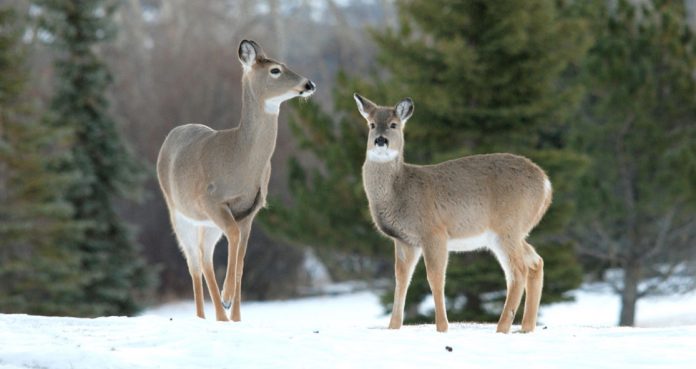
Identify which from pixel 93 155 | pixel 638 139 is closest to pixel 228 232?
pixel 638 139

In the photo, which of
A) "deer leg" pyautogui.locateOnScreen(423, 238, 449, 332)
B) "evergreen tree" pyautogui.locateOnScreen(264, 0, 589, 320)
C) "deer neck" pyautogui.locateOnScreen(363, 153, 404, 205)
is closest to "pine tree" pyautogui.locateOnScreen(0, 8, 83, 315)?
"evergreen tree" pyautogui.locateOnScreen(264, 0, 589, 320)

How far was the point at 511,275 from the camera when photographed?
7.93 meters

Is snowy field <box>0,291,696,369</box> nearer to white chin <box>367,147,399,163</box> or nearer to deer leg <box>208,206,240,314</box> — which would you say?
deer leg <box>208,206,240,314</box>

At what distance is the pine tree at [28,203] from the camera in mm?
19359

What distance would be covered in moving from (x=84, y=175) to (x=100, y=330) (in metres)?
14.3

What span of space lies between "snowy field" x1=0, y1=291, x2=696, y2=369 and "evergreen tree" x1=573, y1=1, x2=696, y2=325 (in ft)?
39.1

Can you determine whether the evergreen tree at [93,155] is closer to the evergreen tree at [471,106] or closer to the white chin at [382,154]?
the evergreen tree at [471,106]

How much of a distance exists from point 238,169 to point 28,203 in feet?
42.0

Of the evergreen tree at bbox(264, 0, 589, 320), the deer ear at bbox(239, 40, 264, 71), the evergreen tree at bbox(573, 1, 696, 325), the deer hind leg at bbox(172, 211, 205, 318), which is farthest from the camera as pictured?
the evergreen tree at bbox(573, 1, 696, 325)

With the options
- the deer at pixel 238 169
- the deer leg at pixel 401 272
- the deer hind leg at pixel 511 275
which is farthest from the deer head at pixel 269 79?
the deer hind leg at pixel 511 275

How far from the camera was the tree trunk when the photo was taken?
20.5 meters

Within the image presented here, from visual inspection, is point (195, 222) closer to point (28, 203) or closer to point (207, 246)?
point (207, 246)

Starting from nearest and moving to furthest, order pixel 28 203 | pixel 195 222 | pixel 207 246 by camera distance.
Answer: pixel 195 222, pixel 207 246, pixel 28 203

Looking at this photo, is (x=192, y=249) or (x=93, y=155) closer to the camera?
(x=192, y=249)
